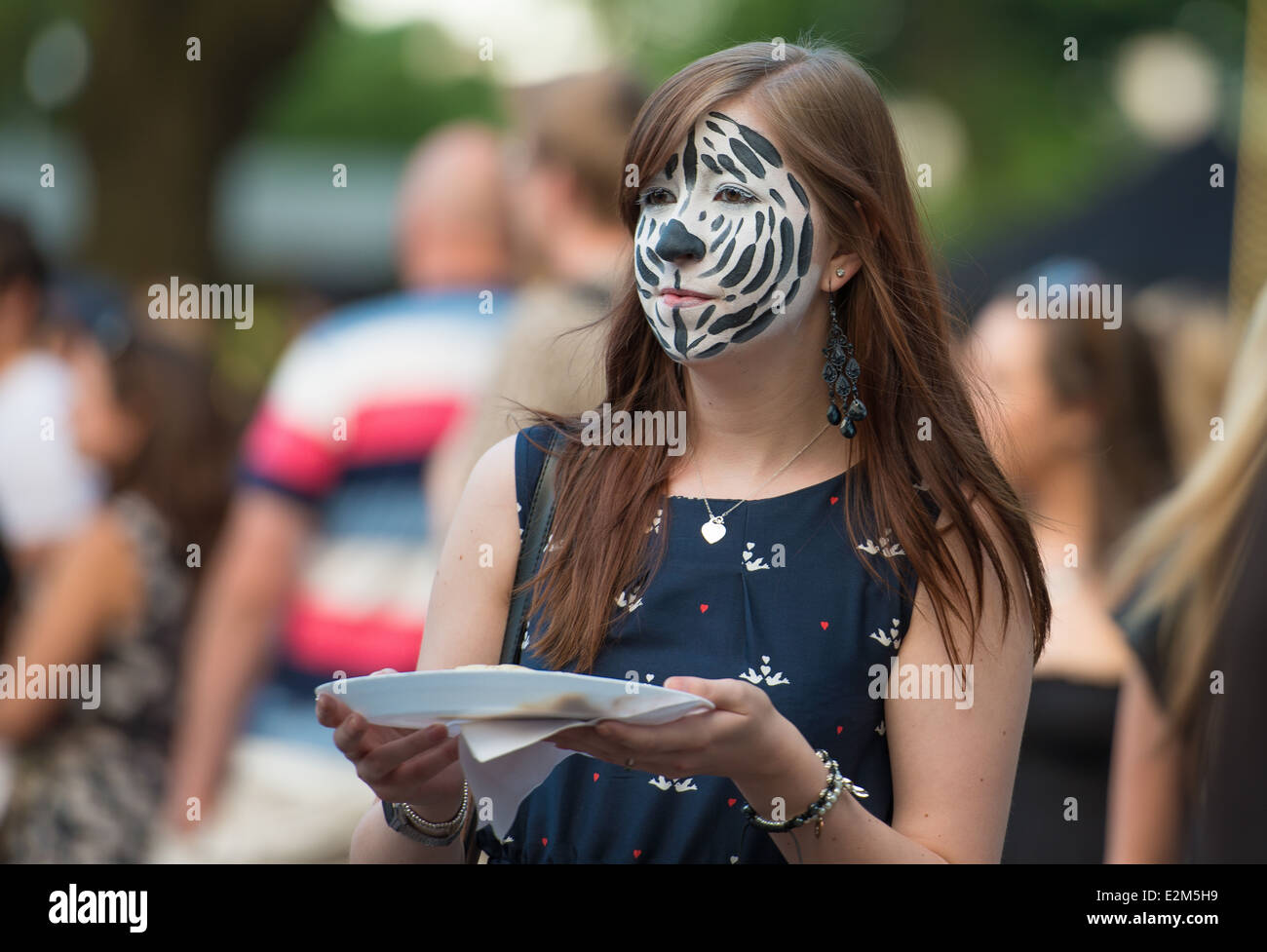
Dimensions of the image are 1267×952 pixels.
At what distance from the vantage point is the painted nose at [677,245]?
2518 mm

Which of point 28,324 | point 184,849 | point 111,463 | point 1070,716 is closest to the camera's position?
point 1070,716

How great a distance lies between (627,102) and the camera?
4215 mm

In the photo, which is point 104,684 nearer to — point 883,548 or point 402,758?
point 402,758

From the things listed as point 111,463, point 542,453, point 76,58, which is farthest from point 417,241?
point 76,58

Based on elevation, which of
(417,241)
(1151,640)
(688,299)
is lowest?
(1151,640)

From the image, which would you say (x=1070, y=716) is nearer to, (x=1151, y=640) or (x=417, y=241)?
(x=1151, y=640)

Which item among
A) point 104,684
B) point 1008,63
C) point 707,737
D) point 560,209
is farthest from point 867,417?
point 1008,63

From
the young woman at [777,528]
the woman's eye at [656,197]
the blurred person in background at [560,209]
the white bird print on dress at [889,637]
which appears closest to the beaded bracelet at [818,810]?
the young woman at [777,528]

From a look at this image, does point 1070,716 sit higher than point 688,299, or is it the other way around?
point 688,299

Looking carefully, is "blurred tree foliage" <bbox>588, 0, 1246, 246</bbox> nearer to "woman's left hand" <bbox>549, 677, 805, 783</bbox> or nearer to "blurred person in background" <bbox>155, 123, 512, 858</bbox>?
"blurred person in background" <bbox>155, 123, 512, 858</bbox>

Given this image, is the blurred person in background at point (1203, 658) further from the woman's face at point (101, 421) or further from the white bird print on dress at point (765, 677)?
the woman's face at point (101, 421)

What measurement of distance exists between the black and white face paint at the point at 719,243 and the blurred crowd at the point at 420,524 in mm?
797

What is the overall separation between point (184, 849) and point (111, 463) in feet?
4.33

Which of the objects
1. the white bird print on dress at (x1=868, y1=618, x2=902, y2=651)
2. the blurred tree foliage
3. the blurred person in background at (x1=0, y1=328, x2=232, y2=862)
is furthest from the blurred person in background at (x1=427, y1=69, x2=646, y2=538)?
the blurred tree foliage
